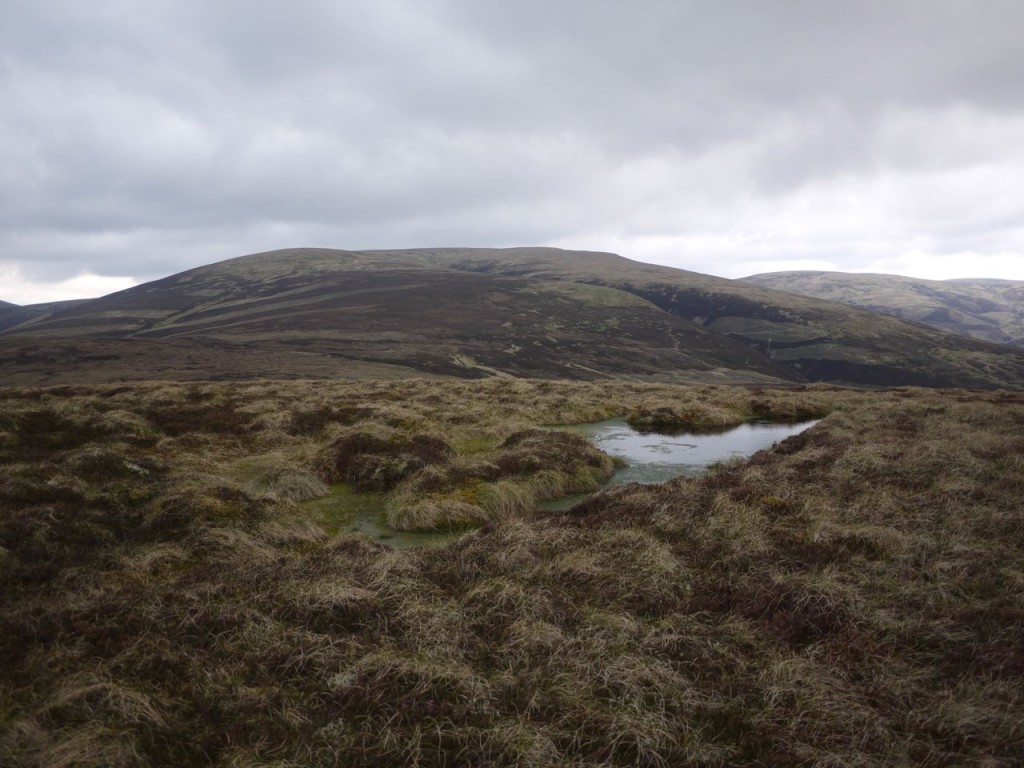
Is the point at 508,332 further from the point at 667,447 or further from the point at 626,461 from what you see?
the point at 626,461

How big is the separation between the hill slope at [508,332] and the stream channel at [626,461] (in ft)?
156

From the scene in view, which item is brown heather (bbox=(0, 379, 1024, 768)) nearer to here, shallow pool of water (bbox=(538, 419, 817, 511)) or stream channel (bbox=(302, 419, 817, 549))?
stream channel (bbox=(302, 419, 817, 549))

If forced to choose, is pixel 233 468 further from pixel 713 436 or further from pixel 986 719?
pixel 713 436

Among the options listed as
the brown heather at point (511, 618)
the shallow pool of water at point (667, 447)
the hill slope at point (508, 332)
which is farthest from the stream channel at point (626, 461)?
the hill slope at point (508, 332)

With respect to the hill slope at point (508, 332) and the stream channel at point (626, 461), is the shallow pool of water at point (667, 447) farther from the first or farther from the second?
the hill slope at point (508, 332)

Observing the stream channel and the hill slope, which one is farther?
the hill slope

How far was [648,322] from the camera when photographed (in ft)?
463

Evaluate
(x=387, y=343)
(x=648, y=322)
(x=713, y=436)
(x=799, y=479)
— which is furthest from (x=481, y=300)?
(x=799, y=479)

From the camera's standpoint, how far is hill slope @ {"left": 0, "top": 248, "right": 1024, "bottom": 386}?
82.1 metres

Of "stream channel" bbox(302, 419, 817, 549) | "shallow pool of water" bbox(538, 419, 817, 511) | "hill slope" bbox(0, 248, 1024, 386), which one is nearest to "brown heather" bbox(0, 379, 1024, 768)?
"stream channel" bbox(302, 419, 817, 549)

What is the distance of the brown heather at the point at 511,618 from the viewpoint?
523 cm

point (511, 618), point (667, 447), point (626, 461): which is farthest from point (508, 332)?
point (511, 618)

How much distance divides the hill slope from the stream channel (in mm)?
47399

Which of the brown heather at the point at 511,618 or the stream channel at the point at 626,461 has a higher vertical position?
the brown heather at the point at 511,618
